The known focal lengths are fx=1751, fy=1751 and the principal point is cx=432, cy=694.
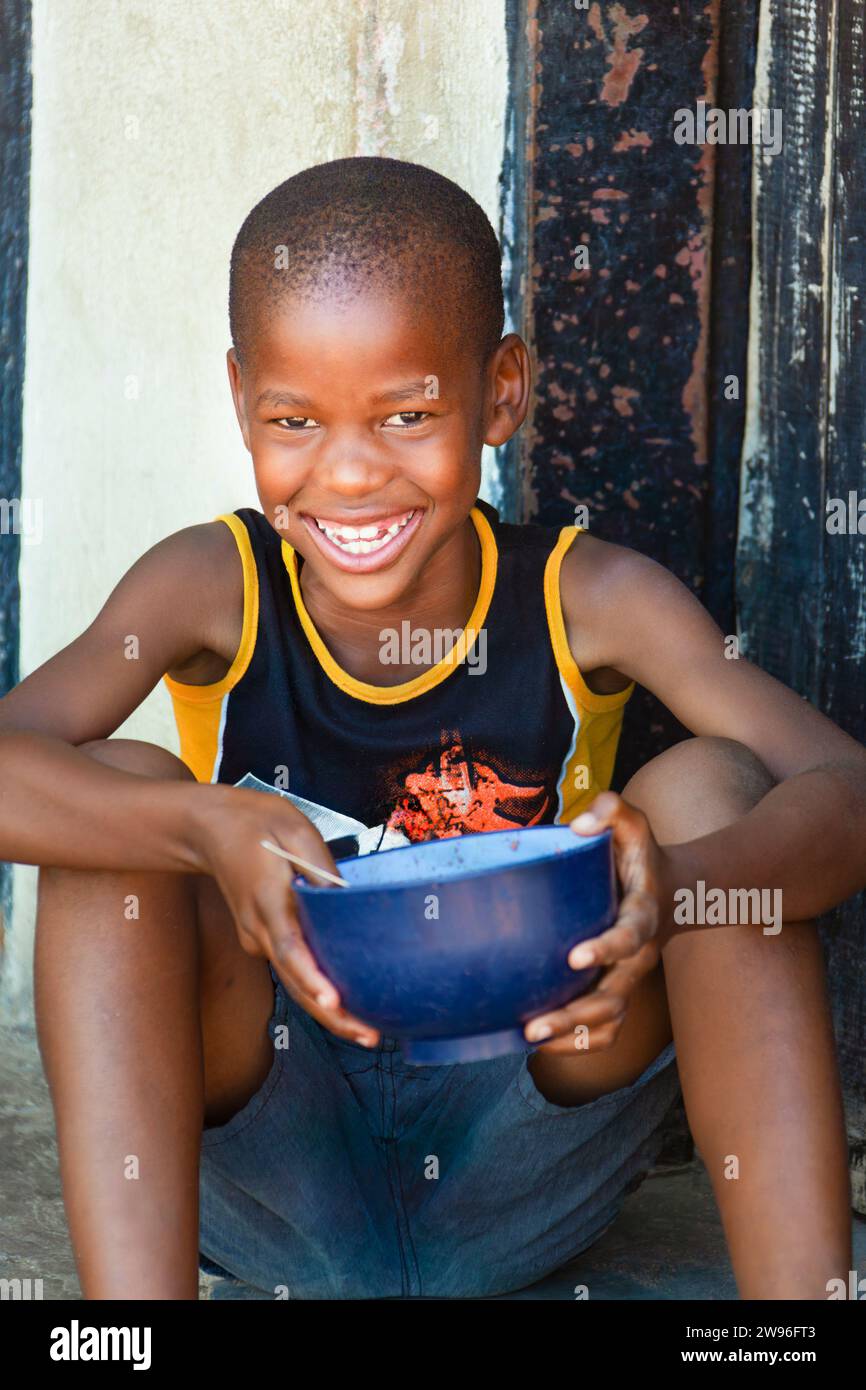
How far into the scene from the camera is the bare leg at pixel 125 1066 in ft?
4.82

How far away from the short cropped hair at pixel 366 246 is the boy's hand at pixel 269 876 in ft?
1.78

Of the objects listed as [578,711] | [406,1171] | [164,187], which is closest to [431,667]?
[578,711]

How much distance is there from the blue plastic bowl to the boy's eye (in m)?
0.58

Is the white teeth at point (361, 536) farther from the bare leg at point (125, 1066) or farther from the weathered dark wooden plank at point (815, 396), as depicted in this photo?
the weathered dark wooden plank at point (815, 396)

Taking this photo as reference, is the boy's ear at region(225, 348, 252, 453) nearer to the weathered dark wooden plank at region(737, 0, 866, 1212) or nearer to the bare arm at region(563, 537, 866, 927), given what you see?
the bare arm at region(563, 537, 866, 927)

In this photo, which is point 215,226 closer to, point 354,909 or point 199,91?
point 199,91

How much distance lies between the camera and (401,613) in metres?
1.99

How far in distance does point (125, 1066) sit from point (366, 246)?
83 centimetres

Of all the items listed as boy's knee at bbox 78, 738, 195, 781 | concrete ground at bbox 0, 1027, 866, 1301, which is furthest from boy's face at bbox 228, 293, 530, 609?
concrete ground at bbox 0, 1027, 866, 1301

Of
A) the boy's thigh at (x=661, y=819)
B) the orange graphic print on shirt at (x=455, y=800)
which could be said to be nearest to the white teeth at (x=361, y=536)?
the orange graphic print on shirt at (x=455, y=800)

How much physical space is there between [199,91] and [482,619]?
0.97 m

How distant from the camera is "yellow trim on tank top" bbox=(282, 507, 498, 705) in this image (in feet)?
6.31
